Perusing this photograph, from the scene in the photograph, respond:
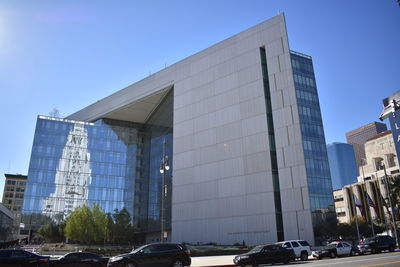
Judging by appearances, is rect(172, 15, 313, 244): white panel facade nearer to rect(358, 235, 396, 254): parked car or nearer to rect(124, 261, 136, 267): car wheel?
rect(358, 235, 396, 254): parked car

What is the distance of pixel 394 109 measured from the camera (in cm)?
4944

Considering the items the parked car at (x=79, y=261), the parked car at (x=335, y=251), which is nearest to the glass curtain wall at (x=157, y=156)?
the parked car at (x=335, y=251)

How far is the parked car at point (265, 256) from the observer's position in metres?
23.8

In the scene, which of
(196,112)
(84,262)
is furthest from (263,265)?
(196,112)

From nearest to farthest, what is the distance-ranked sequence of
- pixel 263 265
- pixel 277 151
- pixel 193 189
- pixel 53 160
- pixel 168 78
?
pixel 263 265 → pixel 277 151 → pixel 193 189 → pixel 168 78 → pixel 53 160

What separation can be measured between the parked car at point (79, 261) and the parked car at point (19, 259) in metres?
1.04

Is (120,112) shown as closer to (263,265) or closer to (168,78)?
(168,78)

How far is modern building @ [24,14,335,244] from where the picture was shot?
5244 centimetres

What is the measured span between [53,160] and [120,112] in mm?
20933

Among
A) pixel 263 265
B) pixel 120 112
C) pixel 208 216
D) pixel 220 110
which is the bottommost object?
pixel 263 265

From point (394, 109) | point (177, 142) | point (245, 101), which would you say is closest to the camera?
point (394, 109)

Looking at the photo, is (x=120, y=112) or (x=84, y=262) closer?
(x=84, y=262)

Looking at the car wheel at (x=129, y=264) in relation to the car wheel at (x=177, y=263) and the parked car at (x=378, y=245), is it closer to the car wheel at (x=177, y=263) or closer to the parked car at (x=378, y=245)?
the car wheel at (x=177, y=263)

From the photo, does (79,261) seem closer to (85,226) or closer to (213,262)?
(213,262)
